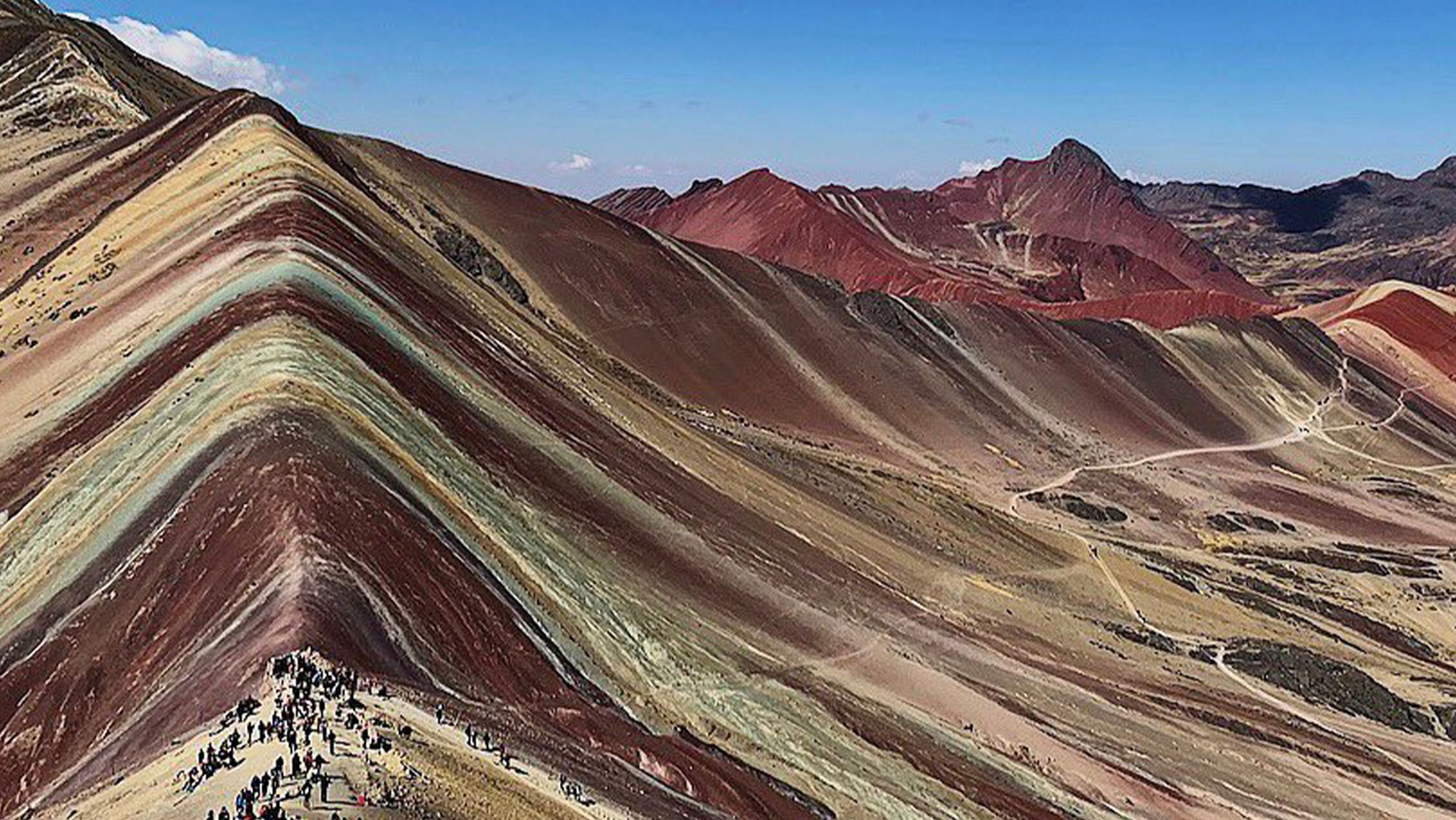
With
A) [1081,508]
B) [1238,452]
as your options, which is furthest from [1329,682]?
[1238,452]

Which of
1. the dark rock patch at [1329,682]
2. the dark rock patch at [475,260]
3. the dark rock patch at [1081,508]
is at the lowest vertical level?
the dark rock patch at [1329,682]

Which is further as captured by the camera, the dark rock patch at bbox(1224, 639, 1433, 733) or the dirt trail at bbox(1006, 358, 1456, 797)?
the dark rock patch at bbox(1224, 639, 1433, 733)

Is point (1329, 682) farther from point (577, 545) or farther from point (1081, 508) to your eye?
point (577, 545)

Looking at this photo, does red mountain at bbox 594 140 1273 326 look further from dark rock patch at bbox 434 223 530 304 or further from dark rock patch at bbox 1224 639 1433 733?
dark rock patch at bbox 1224 639 1433 733

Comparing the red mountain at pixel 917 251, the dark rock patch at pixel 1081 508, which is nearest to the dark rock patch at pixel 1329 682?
the dark rock patch at pixel 1081 508

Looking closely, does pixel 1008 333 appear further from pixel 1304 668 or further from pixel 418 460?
pixel 418 460

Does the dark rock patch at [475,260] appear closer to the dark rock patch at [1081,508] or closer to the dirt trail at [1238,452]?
the dirt trail at [1238,452]

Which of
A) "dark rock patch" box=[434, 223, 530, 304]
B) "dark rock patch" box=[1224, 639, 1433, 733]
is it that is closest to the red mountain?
"dark rock patch" box=[434, 223, 530, 304]

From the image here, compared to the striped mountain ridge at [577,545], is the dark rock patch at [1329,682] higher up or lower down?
lower down

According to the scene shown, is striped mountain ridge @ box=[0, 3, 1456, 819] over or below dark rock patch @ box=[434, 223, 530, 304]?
below
